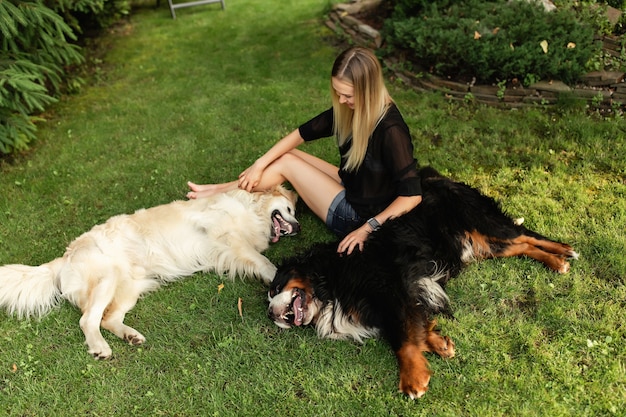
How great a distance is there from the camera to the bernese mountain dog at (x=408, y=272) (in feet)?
8.37

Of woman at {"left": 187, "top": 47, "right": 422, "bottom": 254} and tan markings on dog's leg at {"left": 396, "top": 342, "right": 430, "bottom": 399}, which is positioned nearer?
tan markings on dog's leg at {"left": 396, "top": 342, "right": 430, "bottom": 399}

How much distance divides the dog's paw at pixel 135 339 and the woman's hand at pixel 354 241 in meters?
1.45

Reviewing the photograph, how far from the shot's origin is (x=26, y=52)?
529cm

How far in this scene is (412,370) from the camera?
7.89ft

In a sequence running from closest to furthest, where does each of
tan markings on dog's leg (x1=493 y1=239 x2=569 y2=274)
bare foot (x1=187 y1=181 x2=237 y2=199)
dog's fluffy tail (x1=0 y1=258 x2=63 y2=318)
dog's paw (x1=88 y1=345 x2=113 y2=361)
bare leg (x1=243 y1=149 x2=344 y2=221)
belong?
Result: dog's paw (x1=88 y1=345 x2=113 y2=361) < tan markings on dog's leg (x1=493 y1=239 x2=569 y2=274) < dog's fluffy tail (x1=0 y1=258 x2=63 y2=318) < bare leg (x1=243 y1=149 x2=344 y2=221) < bare foot (x1=187 y1=181 x2=237 y2=199)

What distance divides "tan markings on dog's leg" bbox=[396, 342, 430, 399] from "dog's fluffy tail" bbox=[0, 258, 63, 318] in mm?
2512

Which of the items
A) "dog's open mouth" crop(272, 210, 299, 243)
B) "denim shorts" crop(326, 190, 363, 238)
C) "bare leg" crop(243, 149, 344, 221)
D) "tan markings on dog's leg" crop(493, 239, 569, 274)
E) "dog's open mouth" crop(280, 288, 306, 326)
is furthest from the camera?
"dog's open mouth" crop(272, 210, 299, 243)

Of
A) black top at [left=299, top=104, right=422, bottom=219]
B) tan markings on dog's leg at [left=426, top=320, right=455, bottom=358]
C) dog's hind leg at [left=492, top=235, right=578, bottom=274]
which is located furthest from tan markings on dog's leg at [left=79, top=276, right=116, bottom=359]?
dog's hind leg at [left=492, top=235, right=578, bottom=274]

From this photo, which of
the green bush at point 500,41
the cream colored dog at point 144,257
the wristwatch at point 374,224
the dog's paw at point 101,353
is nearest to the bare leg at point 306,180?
the cream colored dog at point 144,257

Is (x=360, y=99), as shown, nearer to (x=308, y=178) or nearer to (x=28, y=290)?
(x=308, y=178)

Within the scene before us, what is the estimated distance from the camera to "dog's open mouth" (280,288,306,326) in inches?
108

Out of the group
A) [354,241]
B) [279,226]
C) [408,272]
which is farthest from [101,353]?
[408,272]

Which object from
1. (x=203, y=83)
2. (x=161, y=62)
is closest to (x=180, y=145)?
(x=203, y=83)

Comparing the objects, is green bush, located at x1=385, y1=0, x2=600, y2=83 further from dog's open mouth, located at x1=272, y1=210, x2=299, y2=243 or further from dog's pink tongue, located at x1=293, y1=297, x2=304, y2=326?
dog's pink tongue, located at x1=293, y1=297, x2=304, y2=326
